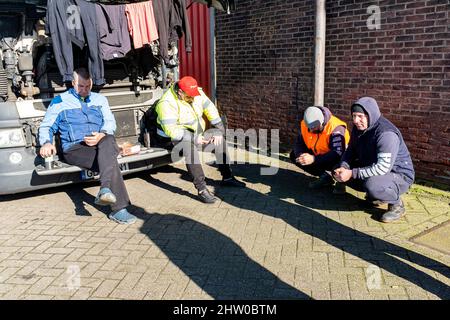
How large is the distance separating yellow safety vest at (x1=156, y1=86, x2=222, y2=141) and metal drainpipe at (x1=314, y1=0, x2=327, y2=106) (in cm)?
175

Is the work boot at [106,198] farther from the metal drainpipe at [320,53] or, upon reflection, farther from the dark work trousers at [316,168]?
the metal drainpipe at [320,53]

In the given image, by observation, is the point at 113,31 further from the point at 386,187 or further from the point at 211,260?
the point at 386,187

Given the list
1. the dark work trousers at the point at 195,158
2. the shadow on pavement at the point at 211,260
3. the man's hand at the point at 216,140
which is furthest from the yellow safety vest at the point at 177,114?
the shadow on pavement at the point at 211,260

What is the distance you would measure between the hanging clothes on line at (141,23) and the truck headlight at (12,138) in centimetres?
184

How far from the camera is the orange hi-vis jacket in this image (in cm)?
468

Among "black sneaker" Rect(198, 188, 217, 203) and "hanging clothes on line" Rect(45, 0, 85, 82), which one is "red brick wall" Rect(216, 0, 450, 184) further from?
"hanging clothes on line" Rect(45, 0, 85, 82)

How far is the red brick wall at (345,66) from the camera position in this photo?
4.79 metres

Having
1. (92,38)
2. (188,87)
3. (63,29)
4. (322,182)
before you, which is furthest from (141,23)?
(322,182)

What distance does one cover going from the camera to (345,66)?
576 cm

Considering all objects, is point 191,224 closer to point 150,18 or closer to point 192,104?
point 192,104

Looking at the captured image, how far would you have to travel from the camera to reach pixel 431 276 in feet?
9.77

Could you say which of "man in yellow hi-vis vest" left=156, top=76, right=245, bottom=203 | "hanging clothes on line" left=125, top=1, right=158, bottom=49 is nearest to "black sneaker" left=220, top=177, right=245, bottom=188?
"man in yellow hi-vis vest" left=156, top=76, right=245, bottom=203

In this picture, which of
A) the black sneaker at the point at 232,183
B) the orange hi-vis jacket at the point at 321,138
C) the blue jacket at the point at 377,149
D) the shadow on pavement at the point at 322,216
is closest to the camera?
the shadow on pavement at the point at 322,216
